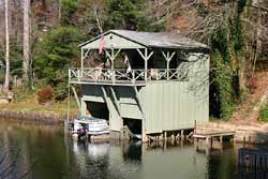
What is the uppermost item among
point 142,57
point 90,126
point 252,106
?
point 142,57

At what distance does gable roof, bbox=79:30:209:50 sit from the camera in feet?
130

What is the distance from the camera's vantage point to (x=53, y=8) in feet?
255

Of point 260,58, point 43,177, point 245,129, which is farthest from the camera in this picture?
point 260,58

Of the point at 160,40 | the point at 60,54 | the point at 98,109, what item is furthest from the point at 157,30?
the point at 160,40

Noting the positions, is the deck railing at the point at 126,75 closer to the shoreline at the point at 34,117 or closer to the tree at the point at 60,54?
the shoreline at the point at 34,117

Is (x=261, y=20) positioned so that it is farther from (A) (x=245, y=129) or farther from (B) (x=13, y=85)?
(B) (x=13, y=85)

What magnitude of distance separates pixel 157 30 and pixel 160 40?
12.2m

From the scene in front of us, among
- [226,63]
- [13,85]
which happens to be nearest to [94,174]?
[226,63]

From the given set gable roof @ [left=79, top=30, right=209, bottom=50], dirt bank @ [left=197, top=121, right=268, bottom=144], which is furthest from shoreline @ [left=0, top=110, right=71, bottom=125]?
dirt bank @ [left=197, top=121, right=268, bottom=144]

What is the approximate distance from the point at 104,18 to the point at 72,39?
129 inches

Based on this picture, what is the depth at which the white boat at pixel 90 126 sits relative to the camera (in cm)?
4128

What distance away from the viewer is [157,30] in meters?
53.1

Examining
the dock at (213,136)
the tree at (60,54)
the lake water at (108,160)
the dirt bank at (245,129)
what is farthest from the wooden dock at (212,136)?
the tree at (60,54)

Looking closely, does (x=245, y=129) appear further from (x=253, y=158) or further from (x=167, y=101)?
(x=253, y=158)
